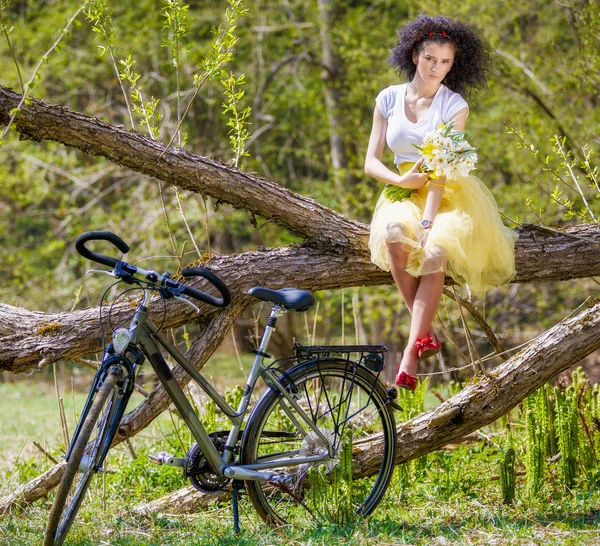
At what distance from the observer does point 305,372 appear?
3.43m

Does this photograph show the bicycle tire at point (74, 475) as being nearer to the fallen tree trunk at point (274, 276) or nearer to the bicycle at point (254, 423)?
the bicycle at point (254, 423)

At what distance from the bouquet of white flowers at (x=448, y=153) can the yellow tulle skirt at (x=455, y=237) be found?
22cm

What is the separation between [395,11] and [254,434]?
9.02 metres

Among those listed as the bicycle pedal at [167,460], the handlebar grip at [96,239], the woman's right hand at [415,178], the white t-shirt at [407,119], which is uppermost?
the white t-shirt at [407,119]

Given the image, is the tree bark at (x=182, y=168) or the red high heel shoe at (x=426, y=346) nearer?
the red high heel shoe at (x=426, y=346)

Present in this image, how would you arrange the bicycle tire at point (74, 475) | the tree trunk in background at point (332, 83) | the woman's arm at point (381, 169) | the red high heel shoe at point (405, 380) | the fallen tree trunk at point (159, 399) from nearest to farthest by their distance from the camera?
1. the bicycle tire at point (74, 475)
2. the red high heel shoe at point (405, 380)
3. the woman's arm at point (381, 169)
4. the fallen tree trunk at point (159, 399)
5. the tree trunk in background at point (332, 83)

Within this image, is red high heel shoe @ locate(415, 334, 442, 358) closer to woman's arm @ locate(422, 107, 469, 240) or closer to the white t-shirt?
woman's arm @ locate(422, 107, 469, 240)

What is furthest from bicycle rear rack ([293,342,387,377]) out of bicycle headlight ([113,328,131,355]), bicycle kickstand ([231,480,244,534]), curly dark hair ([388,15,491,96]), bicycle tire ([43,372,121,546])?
curly dark hair ([388,15,491,96])

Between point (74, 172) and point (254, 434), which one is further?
point (74, 172)

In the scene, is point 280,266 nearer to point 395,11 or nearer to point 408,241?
point 408,241

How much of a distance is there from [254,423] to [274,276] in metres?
0.96

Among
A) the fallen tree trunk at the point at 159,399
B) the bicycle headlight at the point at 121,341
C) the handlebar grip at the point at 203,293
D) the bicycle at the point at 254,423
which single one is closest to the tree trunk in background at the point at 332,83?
the fallen tree trunk at the point at 159,399

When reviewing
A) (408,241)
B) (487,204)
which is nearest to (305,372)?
(408,241)

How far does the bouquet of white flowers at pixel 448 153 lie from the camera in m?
3.63
